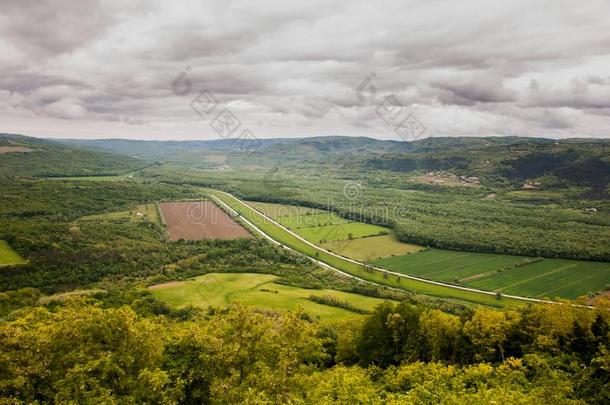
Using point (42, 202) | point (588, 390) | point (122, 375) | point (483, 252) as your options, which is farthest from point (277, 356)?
point (42, 202)

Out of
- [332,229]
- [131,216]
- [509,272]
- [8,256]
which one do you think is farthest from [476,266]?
[131,216]

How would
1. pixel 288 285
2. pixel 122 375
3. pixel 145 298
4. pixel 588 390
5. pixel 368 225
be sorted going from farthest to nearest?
pixel 368 225, pixel 288 285, pixel 145 298, pixel 588 390, pixel 122 375

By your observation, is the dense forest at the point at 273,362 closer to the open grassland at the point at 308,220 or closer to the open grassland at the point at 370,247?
the open grassland at the point at 370,247

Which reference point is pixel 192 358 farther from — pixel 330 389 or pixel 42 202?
pixel 42 202

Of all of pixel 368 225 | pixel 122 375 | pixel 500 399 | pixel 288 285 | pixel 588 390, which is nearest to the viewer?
pixel 500 399

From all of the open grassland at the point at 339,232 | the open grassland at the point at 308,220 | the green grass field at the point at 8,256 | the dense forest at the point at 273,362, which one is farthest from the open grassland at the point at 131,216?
the dense forest at the point at 273,362

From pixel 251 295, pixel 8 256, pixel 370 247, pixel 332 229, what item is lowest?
pixel 251 295

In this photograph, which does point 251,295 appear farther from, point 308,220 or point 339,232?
point 308,220

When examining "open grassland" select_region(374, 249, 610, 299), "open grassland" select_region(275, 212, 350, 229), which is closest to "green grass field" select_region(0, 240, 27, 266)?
"open grassland" select_region(275, 212, 350, 229)
